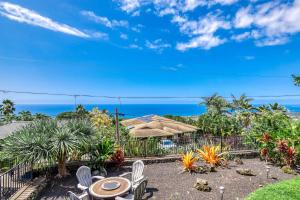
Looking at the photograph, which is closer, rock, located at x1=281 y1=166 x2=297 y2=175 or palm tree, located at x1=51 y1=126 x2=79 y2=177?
palm tree, located at x1=51 y1=126 x2=79 y2=177

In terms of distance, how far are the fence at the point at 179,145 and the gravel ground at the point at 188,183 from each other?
111 centimetres

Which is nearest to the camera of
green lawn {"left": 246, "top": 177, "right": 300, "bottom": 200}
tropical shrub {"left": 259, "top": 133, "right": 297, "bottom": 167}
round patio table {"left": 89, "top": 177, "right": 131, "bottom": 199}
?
round patio table {"left": 89, "top": 177, "right": 131, "bottom": 199}

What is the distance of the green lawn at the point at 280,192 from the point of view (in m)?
6.35

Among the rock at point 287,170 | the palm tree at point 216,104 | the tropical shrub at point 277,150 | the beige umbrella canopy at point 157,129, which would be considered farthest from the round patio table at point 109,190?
the palm tree at point 216,104

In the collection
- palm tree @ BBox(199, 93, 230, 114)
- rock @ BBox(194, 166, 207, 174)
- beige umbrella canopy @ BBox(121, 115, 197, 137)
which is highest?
palm tree @ BBox(199, 93, 230, 114)

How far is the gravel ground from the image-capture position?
23.7ft

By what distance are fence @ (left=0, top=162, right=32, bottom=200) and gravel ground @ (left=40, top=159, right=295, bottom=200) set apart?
0.85 meters

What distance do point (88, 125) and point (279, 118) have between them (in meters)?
9.12

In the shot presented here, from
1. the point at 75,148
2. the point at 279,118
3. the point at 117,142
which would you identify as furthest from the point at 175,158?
the point at 279,118

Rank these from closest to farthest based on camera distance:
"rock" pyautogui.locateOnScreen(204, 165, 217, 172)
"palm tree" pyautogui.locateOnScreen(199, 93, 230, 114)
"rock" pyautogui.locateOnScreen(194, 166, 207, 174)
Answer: "rock" pyautogui.locateOnScreen(194, 166, 207, 174), "rock" pyautogui.locateOnScreen(204, 165, 217, 172), "palm tree" pyautogui.locateOnScreen(199, 93, 230, 114)

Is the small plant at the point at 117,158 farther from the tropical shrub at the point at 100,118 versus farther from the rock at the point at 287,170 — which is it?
the rock at the point at 287,170

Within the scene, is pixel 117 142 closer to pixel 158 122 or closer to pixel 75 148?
pixel 75 148

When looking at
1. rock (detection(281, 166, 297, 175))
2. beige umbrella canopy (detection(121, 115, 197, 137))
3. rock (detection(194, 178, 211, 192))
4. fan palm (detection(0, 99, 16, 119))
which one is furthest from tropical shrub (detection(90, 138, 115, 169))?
fan palm (detection(0, 99, 16, 119))

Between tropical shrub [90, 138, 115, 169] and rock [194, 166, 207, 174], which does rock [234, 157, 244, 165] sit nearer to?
rock [194, 166, 207, 174]
